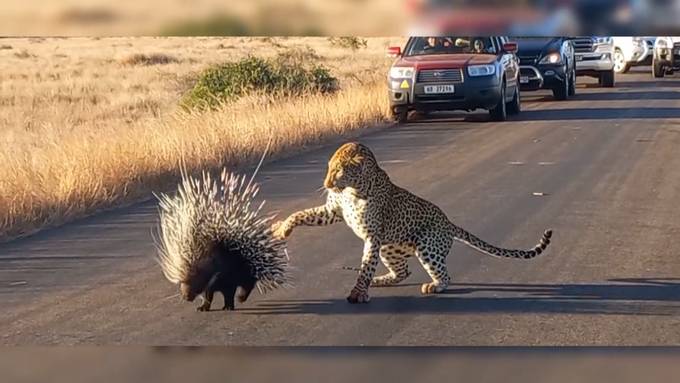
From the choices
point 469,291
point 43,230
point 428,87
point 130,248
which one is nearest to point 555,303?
point 469,291

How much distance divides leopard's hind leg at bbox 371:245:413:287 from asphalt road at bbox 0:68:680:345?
91mm

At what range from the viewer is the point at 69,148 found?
14.6m

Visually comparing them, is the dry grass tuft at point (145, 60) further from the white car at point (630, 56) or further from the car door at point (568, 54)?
the car door at point (568, 54)

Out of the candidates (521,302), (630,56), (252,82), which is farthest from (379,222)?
(630,56)

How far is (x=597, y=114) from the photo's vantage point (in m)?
23.3

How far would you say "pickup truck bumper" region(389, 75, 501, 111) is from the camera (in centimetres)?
2061

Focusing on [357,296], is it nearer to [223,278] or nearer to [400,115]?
[223,278]

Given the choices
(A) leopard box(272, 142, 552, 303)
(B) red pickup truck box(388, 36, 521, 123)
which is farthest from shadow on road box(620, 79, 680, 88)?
(A) leopard box(272, 142, 552, 303)

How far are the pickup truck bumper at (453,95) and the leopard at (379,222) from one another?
12.8m

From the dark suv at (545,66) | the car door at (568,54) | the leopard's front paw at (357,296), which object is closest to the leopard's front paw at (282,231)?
the leopard's front paw at (357,296)

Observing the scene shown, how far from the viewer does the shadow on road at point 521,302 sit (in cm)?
718

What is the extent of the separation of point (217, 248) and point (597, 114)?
1726cm

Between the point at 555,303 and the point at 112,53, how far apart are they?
53.5 m

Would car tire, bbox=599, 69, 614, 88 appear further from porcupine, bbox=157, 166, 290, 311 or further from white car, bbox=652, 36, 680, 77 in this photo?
porcupine, bbox=157, 166, 290, 311
